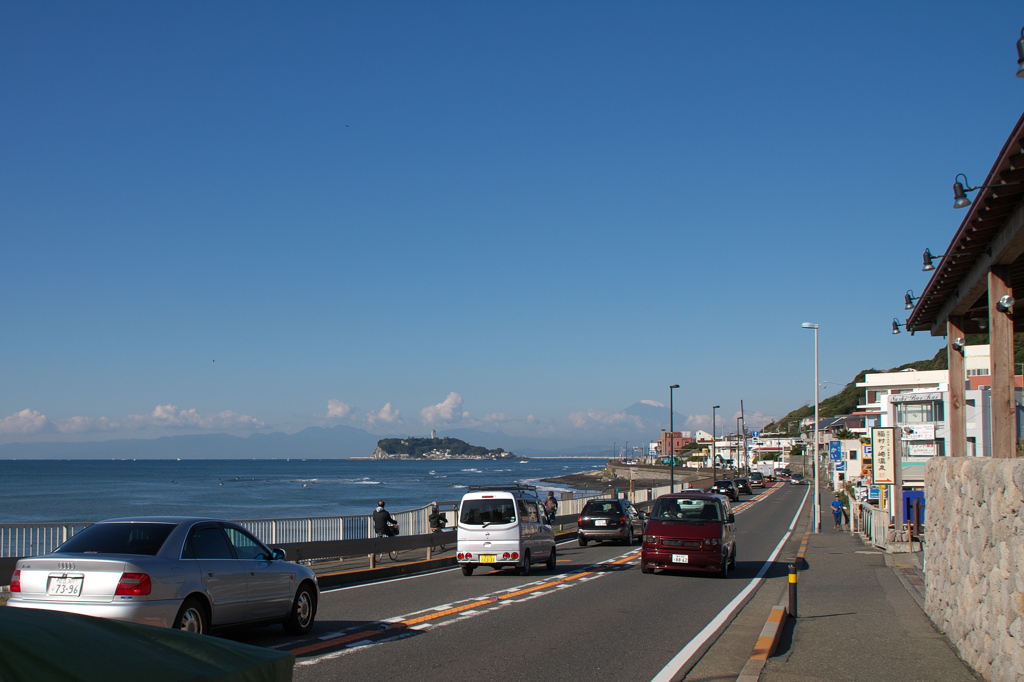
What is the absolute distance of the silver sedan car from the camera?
8.73 metres

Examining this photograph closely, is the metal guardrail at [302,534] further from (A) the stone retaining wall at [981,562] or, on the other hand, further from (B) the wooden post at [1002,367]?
(B) the wooden post at [1002,367]

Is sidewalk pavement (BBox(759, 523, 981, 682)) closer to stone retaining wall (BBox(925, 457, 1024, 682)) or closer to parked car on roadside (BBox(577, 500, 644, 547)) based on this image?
stone retaining wall (BBox(925, 457, 1024, 682))

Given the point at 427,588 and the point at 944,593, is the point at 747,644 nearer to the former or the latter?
the point at 944,593

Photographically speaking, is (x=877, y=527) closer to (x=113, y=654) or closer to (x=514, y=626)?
(x=514, y=626)

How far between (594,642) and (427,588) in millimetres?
6264

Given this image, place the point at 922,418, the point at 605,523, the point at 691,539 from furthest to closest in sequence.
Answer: the point at 922,418
the point at 605,523
the point at 691,539

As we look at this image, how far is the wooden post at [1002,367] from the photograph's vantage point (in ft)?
33.4

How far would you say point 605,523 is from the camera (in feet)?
94.8

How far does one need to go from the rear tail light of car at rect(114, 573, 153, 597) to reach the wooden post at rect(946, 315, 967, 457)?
11.0 m

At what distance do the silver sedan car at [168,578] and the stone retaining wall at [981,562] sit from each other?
770cm

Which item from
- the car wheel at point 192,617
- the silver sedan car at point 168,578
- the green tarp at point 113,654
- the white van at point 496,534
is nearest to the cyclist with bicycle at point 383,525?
the white van at point 496,534

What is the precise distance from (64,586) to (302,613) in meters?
3.22

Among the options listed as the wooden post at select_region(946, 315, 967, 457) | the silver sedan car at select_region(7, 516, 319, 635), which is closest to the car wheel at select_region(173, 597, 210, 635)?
the silver sedan car at select_region(7, 516, 319, 635)

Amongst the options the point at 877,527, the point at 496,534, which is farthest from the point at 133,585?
the point at 877,527
